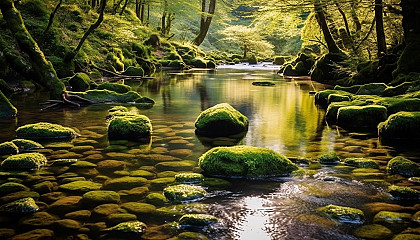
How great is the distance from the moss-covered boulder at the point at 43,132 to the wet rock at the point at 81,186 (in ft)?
10.3

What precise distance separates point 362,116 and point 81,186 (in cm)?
713

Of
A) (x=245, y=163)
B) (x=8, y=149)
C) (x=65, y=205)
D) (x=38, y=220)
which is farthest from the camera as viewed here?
(x=8, y=149)

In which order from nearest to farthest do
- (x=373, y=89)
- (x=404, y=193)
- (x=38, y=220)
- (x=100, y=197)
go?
(x=38, y=220) < (x=100, y=197) < (x=404, y=193) < (x=373, y=89)

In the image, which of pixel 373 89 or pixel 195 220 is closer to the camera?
pixel 195 220

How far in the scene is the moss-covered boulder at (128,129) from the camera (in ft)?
26.8

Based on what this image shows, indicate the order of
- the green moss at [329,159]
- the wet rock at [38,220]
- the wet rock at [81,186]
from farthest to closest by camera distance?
the green moss at [329,159]
the wet rock at [81,186]
the wet rock at [38,220]

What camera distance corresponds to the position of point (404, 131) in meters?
8.23

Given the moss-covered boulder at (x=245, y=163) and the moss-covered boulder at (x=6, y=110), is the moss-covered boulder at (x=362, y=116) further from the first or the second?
the moss-covered boulder at (x=6, y=110)

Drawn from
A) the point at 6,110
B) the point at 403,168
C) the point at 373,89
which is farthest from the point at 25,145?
the point at 373,89

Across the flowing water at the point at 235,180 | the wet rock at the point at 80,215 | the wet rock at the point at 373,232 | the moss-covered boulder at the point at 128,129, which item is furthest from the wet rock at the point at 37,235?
the moss-covered boulder at the point at 128,129

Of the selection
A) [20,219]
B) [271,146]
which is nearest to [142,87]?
[271,146]

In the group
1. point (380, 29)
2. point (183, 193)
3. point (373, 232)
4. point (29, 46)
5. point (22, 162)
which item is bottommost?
point (373, 232)

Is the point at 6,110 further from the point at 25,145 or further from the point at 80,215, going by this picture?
the point at 80,215

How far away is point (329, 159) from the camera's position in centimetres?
661
